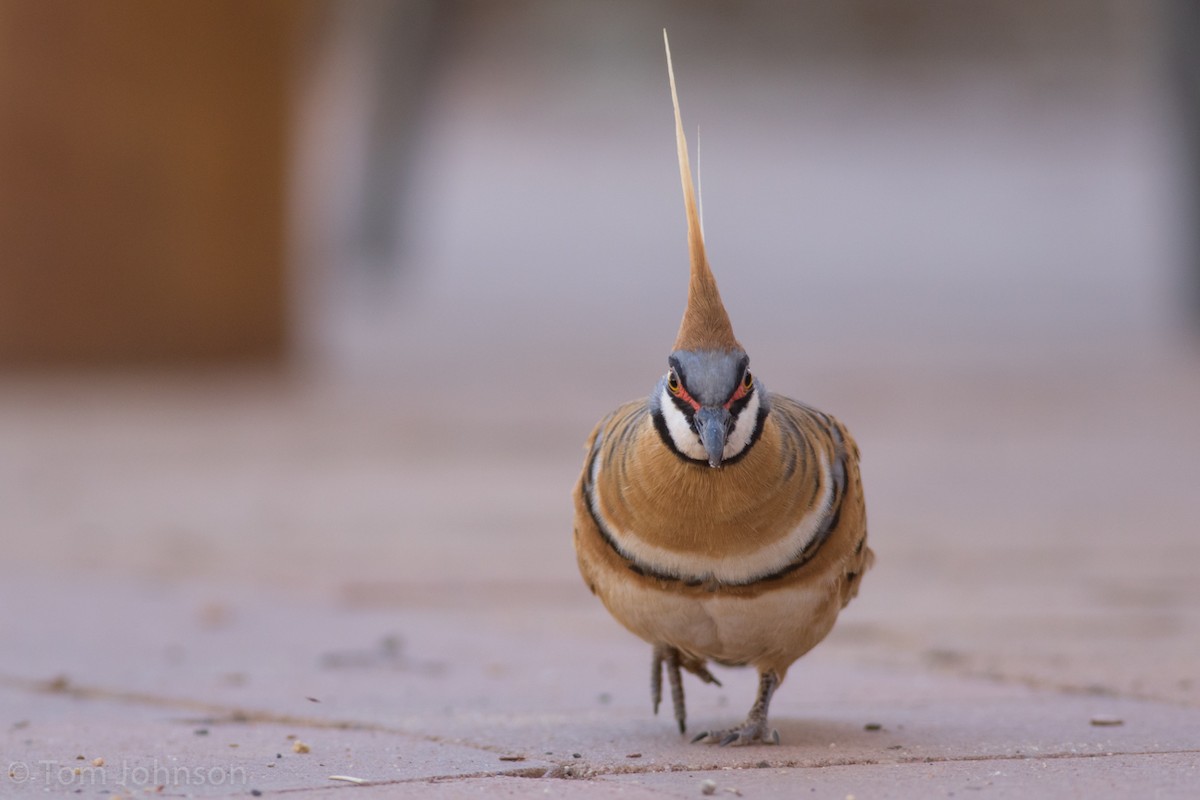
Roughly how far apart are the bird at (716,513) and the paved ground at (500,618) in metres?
0.24

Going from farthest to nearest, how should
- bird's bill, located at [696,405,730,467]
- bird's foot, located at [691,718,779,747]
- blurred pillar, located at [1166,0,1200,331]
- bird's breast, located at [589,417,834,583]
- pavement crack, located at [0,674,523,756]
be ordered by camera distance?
blurred pillar, located at [1166,0,1200,331] → pavement crack, located at [0,674,523,756] → bird's foot, located at [691,718,779,747] → bird's breast, located at [589,417,834,583] → bird's bill, located at [696,405,730,467]

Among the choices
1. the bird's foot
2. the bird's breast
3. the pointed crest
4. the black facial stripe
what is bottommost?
the bird's foot

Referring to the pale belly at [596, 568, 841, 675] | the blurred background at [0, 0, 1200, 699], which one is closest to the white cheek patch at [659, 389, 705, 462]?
the pale belly at [596, 568, 841, 675]

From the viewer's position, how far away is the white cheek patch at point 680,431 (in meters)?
2.98

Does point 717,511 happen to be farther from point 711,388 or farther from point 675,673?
point 675,673

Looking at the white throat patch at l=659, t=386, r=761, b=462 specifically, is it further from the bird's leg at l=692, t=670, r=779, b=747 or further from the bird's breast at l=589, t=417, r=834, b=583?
the bird's leg at l=692, t=670, r=779, b=747

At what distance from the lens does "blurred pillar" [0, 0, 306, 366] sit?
31.2 ft

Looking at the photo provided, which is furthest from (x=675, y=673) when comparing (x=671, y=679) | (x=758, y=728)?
(x=758, y=728)

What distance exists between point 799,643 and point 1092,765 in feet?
1.74

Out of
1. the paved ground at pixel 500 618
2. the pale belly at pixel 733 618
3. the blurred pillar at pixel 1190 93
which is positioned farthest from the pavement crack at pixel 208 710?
the blurred pillar at pixel 1190 93

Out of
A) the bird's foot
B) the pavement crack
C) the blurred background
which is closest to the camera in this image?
the bird's foot

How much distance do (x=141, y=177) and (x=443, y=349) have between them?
3336mm

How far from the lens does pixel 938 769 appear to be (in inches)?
118

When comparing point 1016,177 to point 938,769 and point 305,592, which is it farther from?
point 938,769
